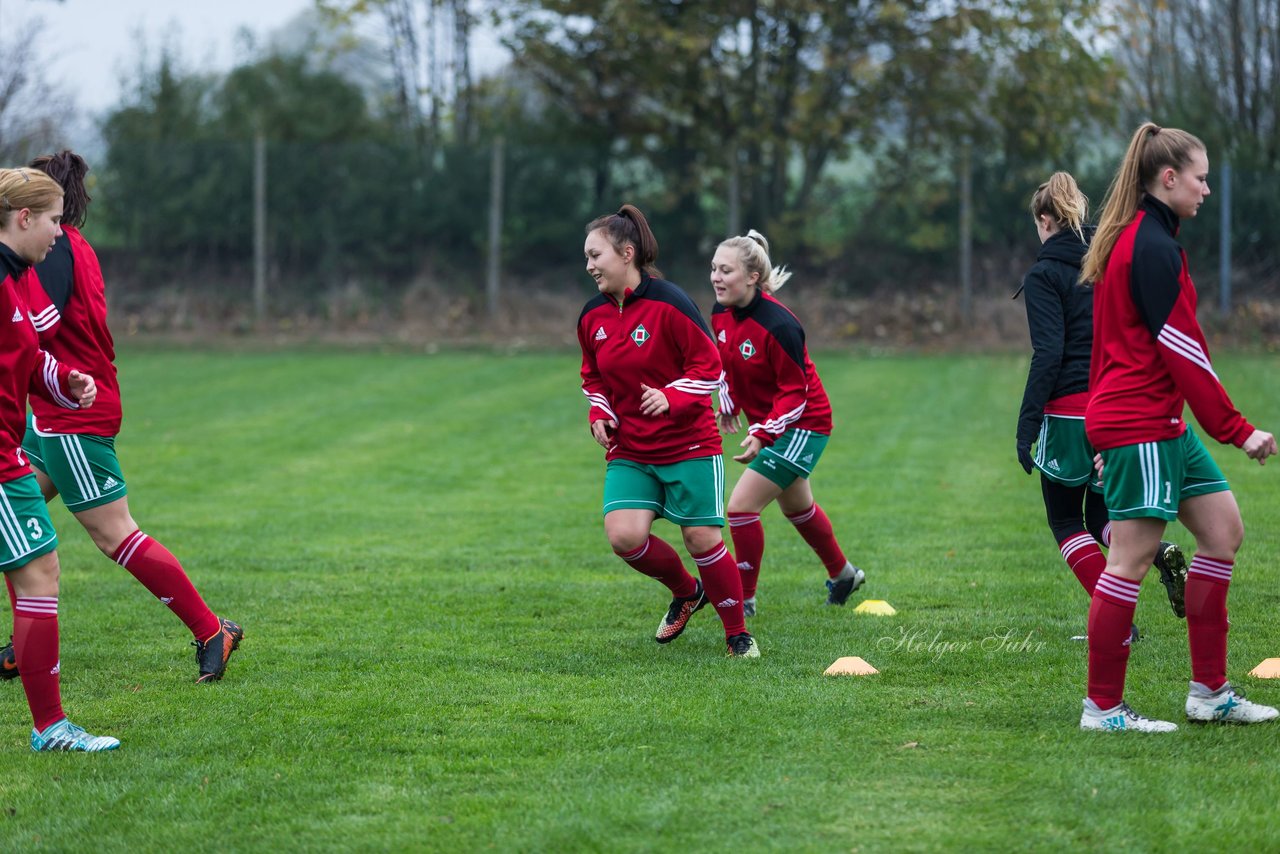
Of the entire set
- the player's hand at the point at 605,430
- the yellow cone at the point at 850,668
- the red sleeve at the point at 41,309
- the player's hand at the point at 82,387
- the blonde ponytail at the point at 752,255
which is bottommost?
the yellow cone at the point at 850,668

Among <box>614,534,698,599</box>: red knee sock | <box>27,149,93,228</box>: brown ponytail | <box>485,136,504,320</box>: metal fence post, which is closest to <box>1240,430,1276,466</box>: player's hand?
<box>614,534,698,599</box>: red knee sock

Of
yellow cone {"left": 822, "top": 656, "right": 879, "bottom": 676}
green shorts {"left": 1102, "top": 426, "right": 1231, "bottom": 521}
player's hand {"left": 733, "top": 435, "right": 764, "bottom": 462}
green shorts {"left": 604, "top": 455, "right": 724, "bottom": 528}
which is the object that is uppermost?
green shorts {"left": 1102, "top": 426, "right": 1231, "bottom": 521}

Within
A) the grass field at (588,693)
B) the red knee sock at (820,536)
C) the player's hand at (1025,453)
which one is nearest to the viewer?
the grass field at (588,693)

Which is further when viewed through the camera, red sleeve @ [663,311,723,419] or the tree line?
the tree line

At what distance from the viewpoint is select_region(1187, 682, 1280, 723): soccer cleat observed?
4.66 metres

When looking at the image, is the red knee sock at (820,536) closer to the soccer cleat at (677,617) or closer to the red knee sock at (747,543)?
the red knee sock at (747,543)

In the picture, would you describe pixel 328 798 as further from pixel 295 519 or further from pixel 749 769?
pixel 295 519

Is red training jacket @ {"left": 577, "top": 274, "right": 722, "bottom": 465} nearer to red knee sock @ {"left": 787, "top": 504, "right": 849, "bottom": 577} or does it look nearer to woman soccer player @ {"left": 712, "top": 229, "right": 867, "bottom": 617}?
woman soccer player @ {"left": 712, "top": 229, "right": 867, "bottom": 617}

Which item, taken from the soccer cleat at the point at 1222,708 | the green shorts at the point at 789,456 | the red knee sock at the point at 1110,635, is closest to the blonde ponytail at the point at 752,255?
the green shorts at the point at 789,456

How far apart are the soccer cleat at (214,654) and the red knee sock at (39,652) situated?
87 centimetres

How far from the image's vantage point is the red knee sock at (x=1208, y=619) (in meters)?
4.65

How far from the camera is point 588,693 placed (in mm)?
5262

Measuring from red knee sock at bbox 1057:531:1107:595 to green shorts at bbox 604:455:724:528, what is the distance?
1.45 m

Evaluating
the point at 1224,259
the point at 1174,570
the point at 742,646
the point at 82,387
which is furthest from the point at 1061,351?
the point at 1224,259
